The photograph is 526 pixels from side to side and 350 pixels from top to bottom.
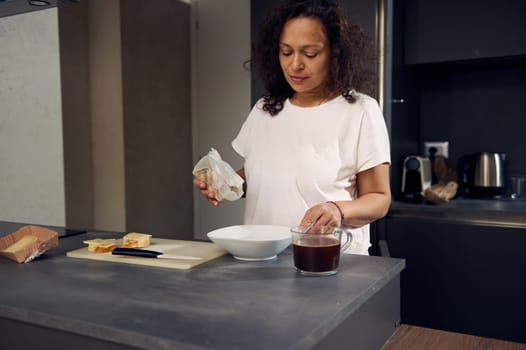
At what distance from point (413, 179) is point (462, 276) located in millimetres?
541

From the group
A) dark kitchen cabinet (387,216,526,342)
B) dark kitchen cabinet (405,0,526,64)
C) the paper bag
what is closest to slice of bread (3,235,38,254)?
the paper bag

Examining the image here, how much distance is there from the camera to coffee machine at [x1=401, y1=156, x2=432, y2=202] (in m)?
2.57

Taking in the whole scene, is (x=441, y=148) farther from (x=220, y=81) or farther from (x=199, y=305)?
(x=199, y=305)

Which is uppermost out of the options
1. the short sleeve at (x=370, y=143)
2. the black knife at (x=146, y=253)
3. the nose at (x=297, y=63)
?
the nose at (x=297, y=63)

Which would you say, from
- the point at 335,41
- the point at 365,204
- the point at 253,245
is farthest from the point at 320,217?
the point at 335,41

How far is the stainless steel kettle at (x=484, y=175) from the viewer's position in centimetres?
259

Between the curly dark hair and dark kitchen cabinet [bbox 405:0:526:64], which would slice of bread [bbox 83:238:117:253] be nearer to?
the curly dark hair

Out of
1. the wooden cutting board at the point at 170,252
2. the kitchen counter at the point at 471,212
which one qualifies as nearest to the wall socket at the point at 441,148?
the kitchen counter at the point at 471,212

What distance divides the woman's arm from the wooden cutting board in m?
0.27

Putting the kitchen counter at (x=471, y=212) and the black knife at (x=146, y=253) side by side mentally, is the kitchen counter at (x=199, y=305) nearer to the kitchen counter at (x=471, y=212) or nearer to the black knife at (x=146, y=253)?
the black knife at (x=146, y=253)

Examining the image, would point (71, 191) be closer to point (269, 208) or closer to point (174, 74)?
point (174, 74)

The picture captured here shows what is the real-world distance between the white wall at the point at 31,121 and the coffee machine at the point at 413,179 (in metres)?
1.79

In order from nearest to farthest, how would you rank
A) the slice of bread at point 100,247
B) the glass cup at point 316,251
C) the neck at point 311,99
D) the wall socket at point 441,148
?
the glass cup at point 316,251
the slice of bread at point 100,247
the neck at point 311,99
the wall socket at point 441,148

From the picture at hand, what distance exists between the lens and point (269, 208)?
1.65 metres
